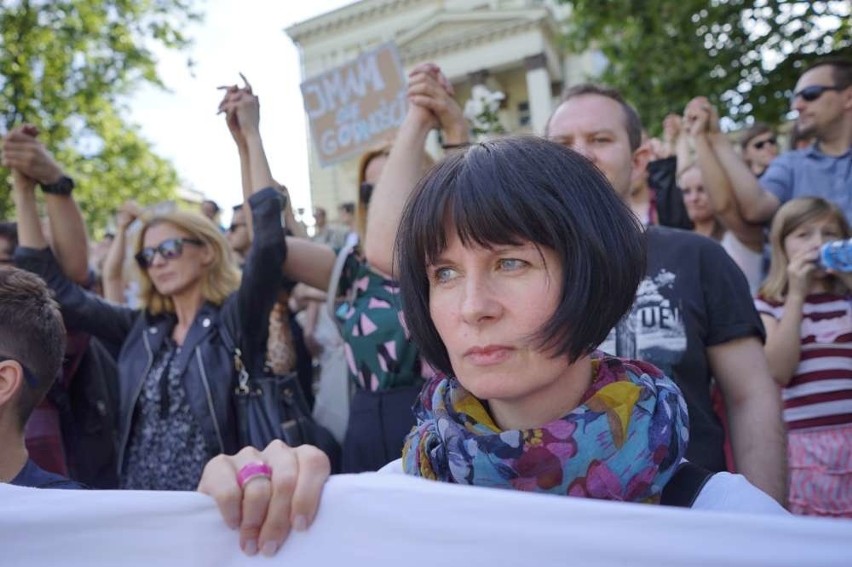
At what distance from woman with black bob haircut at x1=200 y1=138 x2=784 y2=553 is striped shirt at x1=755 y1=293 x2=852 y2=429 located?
6.58 feet

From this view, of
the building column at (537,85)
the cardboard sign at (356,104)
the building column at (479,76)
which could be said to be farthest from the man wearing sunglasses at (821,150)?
the building column at (479,76)

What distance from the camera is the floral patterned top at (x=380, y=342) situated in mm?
2768

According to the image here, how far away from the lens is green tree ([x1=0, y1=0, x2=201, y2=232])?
13422 millimetres

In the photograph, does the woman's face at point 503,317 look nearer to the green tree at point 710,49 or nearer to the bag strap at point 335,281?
the bag strap at point 335,281

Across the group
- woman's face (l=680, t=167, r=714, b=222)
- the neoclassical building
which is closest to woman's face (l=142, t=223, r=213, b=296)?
woman's face (l=680, t=167, r=714, b=222)

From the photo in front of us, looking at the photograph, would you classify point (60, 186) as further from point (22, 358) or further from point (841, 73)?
point (841, 73)

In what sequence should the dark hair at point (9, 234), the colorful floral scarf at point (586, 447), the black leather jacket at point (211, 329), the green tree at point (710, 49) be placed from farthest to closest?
the green tree at point (710, 49) → the dark hair at point (9, 234) → the black leather jacket at point (211, 329) → the colorful floral scarf at point (586, 447)

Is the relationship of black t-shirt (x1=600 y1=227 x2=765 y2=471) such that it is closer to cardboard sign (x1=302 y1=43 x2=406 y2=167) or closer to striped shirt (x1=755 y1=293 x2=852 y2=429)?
striped shirt (x1=755 y1=293 x2=852 y2=429)

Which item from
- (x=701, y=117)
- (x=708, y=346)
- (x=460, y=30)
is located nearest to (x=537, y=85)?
(x=460, y=30)

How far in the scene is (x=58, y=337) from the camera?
2141 mm

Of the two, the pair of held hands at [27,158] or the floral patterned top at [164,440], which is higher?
the pair of held hands at [27,158]

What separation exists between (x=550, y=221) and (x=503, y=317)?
163 mm

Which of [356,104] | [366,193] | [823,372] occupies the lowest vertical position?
[823,372]

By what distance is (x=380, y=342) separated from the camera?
9.11ft
